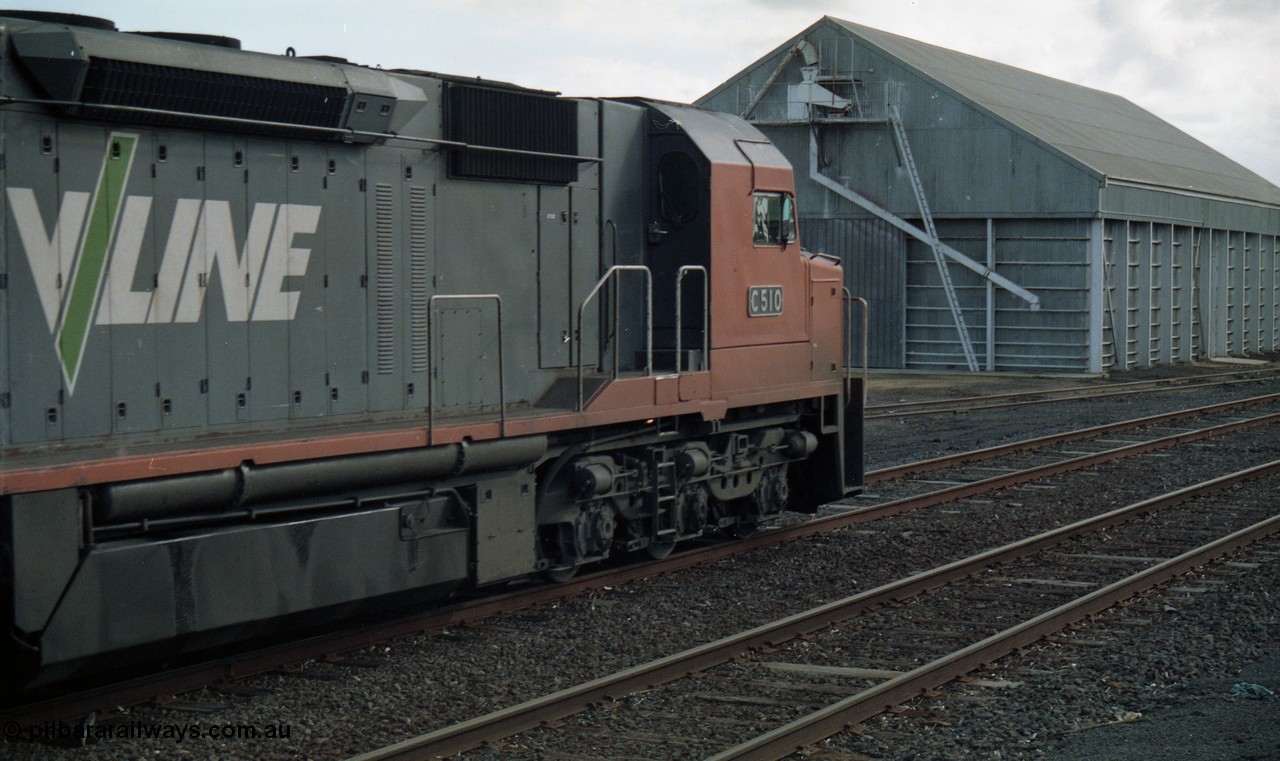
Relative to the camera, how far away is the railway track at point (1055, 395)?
82.7 ft

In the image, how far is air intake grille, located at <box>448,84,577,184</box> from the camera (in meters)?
9.31

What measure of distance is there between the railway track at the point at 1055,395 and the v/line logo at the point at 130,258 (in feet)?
55.8

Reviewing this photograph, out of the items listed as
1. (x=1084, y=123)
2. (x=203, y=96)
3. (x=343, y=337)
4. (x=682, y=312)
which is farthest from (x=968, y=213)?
(x=203, y=96)

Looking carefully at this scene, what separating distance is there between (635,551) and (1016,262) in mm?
26155

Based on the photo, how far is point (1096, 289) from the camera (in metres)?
34.4

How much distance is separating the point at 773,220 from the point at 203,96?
5.73 meters

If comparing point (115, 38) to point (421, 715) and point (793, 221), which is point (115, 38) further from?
point (793, 221)

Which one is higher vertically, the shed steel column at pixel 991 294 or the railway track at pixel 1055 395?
the shed steel column at pixel 991 294

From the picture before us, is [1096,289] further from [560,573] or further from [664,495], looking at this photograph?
[560,573]

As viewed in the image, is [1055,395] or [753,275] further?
[1055,395]

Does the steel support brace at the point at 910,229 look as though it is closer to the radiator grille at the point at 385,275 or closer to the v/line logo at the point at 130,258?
the radiator grille at the point at 385,275

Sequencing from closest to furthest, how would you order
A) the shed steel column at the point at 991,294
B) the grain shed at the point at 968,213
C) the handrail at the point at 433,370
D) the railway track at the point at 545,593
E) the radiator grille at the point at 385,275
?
1. the railway track at the point at 545,593
2. the handrail at the point at 433,370
3. the radiator grille at the point at 385,275
4. the grain shed at the point at 968,213
5. the shed steel column at the point at 991,294

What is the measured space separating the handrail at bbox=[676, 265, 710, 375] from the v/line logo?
338 cm

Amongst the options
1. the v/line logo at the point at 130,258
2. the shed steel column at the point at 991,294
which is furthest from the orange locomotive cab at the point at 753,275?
the shed steel column at the point at 991,294
